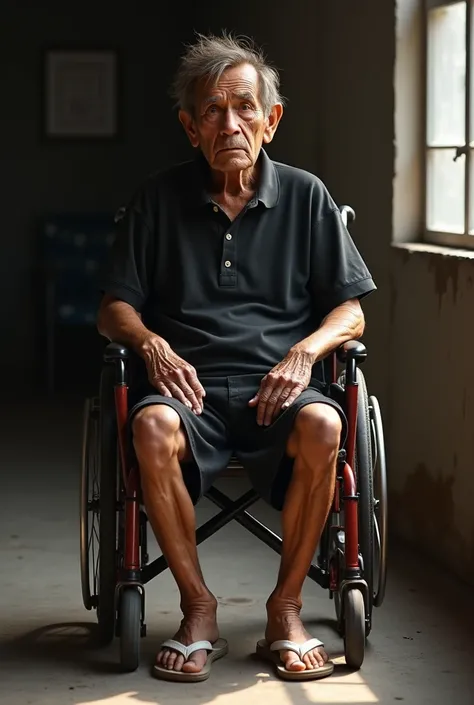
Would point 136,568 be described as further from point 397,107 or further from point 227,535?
point 397,107

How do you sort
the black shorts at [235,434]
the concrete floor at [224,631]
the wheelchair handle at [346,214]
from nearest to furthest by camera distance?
the concrete floor at [224,631], the black shorts at [235,434], the wheelchair handle at [346,214]

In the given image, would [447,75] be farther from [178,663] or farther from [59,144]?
[59,144]

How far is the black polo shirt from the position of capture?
274 cm

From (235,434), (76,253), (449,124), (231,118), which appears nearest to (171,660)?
(235,434)

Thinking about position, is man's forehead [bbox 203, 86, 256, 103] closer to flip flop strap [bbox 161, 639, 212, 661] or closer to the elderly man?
the elderly man

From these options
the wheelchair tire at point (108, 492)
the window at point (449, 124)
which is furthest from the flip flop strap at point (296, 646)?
the window at point (449, 124)

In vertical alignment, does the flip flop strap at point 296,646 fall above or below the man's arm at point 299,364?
below

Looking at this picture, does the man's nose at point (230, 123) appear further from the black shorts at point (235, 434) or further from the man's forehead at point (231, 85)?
the black shorts at point (235, 434)

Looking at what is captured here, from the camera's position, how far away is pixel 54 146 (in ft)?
24.8

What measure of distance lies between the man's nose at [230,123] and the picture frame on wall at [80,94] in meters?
4.92

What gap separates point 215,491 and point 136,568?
0.27m

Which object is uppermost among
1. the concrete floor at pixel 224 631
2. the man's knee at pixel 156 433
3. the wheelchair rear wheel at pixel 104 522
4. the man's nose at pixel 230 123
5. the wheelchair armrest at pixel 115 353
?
the man's nose at pixel 230 123

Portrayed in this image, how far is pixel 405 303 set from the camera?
11.9 feet

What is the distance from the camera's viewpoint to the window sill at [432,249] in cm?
326
